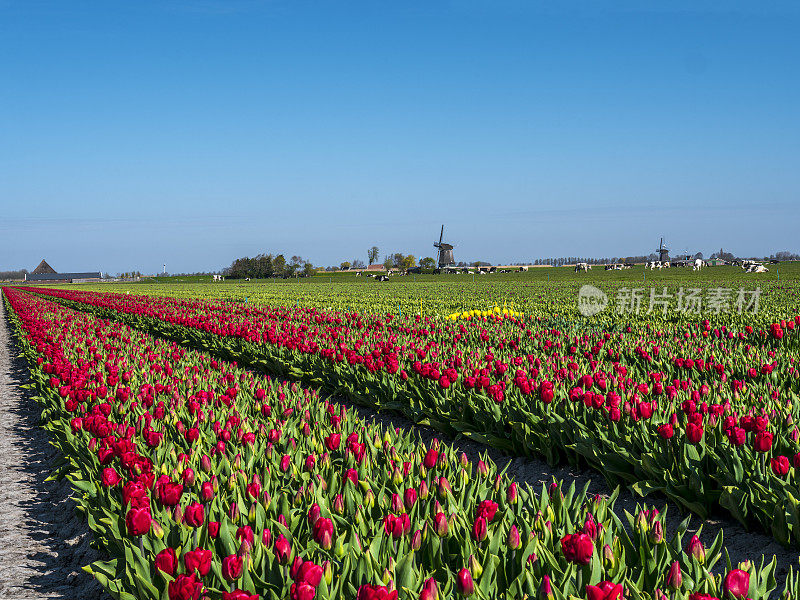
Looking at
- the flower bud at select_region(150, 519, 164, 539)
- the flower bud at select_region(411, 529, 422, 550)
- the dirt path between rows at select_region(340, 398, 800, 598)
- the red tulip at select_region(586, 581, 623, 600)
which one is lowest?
the dirt path between rows at select_region(340, 398, 800, 598)

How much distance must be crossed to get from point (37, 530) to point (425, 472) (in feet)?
10.1

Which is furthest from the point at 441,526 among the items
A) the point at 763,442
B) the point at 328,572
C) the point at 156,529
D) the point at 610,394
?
the point at 610,394

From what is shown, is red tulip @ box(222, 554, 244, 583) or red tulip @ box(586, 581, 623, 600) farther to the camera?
red tulip @ box(222, 554, 244, 583)

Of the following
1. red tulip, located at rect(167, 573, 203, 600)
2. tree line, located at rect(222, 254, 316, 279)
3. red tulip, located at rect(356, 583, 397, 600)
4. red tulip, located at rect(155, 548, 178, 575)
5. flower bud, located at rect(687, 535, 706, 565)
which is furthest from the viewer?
tree line, located at rect(222, 254, 316, 279)

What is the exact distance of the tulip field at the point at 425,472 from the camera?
2.52 meters

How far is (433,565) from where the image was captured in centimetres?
269

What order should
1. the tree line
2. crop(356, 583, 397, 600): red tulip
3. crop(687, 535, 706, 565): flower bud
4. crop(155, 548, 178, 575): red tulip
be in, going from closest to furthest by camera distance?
crop(356, 583, 397, 600): red tulip < crop(155, 548, 178, 575): red tulip < crop(687, 535, 706, 565): flower bud < the tree line

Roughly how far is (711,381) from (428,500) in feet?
14.9

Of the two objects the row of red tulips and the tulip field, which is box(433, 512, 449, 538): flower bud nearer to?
the tulip field

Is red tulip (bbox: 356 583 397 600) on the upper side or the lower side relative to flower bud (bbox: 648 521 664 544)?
upper

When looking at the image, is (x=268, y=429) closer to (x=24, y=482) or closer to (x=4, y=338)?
(x=24, y=482)

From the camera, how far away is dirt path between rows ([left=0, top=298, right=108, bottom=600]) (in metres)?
3.63

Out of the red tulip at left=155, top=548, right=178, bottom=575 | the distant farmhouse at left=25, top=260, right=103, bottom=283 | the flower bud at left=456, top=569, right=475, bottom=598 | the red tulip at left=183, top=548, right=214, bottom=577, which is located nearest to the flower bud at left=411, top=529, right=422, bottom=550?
the flower bud at left=456, top=569, right=475, bottom=598

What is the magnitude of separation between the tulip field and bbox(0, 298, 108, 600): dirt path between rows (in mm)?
275
